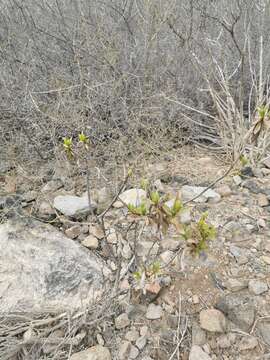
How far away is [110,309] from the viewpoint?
1.24 metres

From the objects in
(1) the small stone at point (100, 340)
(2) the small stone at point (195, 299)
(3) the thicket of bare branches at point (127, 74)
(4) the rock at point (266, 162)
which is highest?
(3) the thicket of bare branches at point (127, 74)

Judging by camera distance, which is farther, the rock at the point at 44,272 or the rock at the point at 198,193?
the rock at the point at 198,193

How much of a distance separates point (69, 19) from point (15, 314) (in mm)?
2554

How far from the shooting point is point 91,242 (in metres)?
1.53

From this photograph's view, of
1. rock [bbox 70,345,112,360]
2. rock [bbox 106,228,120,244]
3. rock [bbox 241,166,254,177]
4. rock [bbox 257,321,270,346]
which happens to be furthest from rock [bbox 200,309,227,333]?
rock [bbox 241,166,254,177]

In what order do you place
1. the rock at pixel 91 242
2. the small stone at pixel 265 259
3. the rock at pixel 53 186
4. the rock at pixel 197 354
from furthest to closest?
1. the rock at pixel 53 186
2. the rock at pixel 91 242
3. the small stone at pixel 265 259
4. the rock at pixel 197 354

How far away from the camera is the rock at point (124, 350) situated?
114 centimetres

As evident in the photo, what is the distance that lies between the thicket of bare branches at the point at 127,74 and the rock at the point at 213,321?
1130mm

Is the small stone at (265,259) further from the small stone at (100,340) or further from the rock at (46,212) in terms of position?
the rock at (46,212)

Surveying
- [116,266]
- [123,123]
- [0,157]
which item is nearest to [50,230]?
[116,266]

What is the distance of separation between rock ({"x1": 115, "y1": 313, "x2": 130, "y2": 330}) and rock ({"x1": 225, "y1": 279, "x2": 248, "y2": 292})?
0.43 metres

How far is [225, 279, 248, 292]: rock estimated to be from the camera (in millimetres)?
1287

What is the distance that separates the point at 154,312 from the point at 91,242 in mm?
458

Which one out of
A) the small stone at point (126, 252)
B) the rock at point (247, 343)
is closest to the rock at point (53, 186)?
the small stone at point (126, 252)
